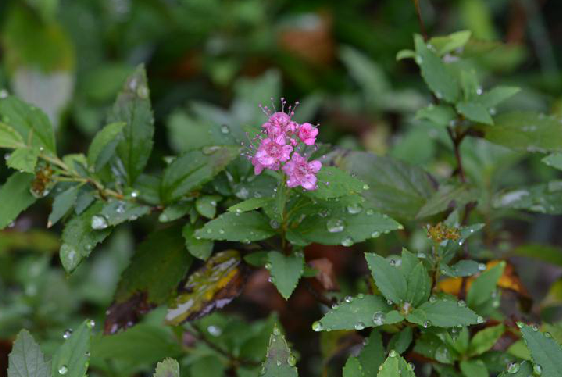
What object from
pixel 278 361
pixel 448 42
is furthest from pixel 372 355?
pixel 448 42

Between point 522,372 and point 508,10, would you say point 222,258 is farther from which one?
point 508,10

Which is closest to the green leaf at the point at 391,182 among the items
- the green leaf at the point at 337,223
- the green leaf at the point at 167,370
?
the green leaf at the point at 337,223

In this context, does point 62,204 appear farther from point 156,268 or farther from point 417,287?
point 417,287

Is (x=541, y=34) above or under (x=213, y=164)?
under

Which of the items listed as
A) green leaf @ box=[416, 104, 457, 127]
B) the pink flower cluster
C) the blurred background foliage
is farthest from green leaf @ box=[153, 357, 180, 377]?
the blurred background foliage

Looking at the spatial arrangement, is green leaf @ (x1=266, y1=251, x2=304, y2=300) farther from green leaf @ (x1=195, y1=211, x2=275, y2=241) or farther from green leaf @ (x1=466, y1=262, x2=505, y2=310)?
green leaf @ (x1=466, y1=262, x2=505, y2=310)

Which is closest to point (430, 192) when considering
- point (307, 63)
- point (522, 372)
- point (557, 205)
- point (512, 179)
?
point (557, 205)

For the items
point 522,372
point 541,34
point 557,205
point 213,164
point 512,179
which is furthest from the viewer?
point 541,34

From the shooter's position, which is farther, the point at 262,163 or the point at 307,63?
the point at 307,63

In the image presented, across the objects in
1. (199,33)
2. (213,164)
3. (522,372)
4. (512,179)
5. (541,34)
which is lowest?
(512,179)
